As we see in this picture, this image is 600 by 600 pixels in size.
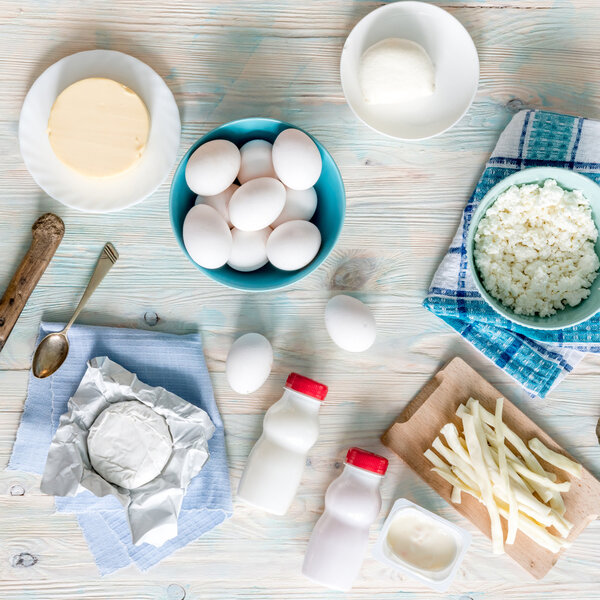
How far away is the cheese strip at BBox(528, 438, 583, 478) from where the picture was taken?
98 cm

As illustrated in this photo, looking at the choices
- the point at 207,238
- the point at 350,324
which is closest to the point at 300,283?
the point at 350,324

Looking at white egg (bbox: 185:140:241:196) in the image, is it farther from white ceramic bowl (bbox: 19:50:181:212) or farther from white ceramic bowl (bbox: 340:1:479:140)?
white ceramic bowl (bbox: 340:1:479:140)

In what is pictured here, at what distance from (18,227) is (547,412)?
3.23 feet

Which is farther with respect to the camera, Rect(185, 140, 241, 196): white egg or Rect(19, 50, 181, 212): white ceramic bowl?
Rect(19, 50, 181, 212): white ceramic bowl

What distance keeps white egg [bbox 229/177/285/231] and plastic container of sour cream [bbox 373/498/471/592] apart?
525mm

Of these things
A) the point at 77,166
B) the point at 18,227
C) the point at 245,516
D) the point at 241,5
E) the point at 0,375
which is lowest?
the point at 245,516

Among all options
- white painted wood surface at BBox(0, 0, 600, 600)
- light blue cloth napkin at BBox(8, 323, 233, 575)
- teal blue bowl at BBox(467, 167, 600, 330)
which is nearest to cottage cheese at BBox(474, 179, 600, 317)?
teal blue bowl at BBox(467, 167, 600, 330)

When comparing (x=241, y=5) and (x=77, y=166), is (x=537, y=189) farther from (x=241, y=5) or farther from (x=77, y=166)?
(x=77, y=166)

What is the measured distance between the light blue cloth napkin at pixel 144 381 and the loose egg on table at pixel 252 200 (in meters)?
0.23

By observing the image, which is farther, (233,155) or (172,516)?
(172,516)

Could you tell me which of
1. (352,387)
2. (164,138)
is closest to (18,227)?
(164,138)

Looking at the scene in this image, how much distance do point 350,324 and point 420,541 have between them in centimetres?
40

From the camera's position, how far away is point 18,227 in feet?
3.27

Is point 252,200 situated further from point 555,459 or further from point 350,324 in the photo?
point 555,459
